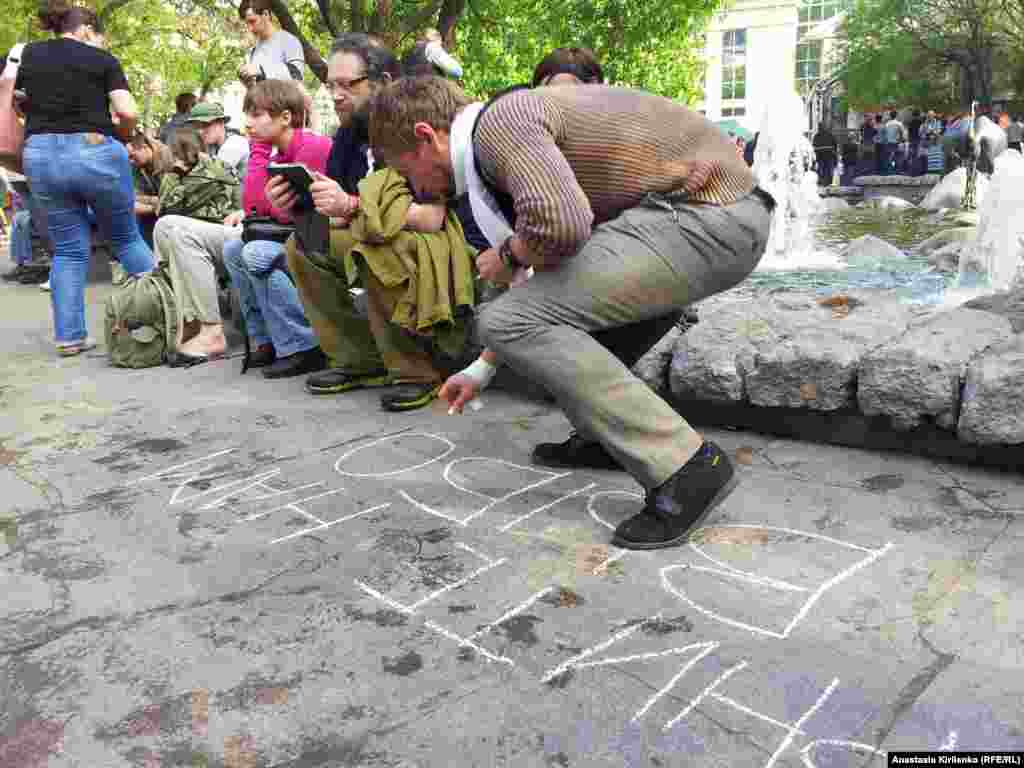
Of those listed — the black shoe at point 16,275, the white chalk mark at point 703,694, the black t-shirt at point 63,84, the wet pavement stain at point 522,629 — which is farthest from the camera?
the black shoe at point 16,275

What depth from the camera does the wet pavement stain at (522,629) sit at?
77.2 inches

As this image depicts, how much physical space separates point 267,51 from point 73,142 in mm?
1893

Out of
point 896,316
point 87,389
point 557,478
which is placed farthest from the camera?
point 87,389

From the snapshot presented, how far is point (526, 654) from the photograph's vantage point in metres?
1.90

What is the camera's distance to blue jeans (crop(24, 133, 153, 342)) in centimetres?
484

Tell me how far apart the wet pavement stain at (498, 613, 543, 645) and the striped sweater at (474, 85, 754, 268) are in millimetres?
926

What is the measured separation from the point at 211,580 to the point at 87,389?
249 cm

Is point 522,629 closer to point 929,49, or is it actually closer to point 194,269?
point 194,269

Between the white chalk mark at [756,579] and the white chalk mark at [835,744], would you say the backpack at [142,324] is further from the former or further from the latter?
the white chalk mark at [835,744]

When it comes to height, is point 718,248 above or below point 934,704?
above

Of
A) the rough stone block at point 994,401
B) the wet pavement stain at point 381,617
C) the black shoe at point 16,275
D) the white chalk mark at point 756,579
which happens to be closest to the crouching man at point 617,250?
the white chalk mark at point 756,579

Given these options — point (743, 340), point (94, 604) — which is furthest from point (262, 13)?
point (94, 604)

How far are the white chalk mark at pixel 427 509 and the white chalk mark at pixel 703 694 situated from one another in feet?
3.24

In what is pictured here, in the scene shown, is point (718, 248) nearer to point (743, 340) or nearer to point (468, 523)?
point (743, 340)
